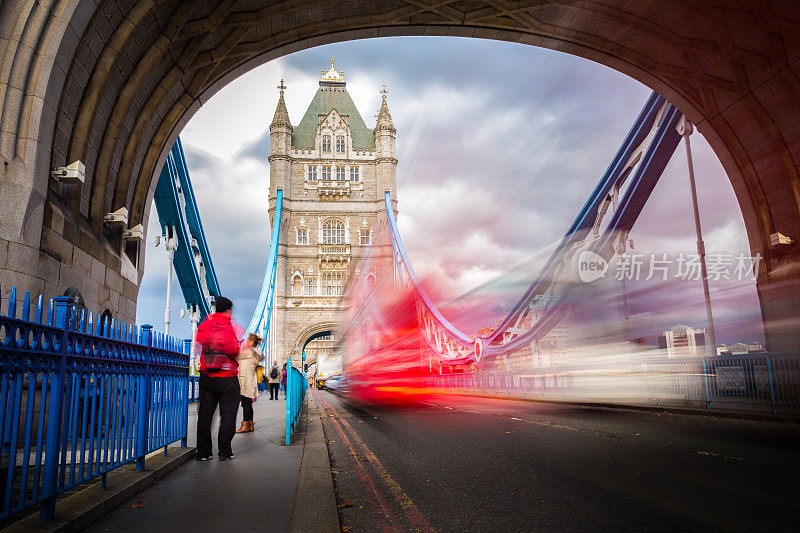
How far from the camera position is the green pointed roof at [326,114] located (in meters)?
58.8

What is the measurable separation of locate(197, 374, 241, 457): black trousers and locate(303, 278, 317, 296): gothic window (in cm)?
4893

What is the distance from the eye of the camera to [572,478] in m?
4.15

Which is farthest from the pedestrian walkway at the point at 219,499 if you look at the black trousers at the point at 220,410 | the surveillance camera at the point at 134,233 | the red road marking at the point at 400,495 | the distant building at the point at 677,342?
the distant building at the point at 677,342

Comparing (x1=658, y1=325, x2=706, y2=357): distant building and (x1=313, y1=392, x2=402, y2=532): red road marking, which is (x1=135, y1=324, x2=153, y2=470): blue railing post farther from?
(x1=658, y1=325, x2=706, y2=357): distant building


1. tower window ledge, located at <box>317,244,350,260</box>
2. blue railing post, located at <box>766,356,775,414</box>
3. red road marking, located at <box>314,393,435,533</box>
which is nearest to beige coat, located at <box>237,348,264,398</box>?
red road marking, located at <box>314,393,435,533</box>

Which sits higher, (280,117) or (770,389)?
(280,117)

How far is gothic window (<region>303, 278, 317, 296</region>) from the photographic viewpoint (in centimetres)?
5403

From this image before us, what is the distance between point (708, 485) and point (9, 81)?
7.05m

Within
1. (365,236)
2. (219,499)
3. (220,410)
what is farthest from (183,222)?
(365,236)

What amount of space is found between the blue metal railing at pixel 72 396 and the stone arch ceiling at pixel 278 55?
110 inches

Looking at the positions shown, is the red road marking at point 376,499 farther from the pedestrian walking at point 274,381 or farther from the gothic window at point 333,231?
the gothic window at point 333,231

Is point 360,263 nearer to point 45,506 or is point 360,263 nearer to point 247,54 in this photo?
point 247,54

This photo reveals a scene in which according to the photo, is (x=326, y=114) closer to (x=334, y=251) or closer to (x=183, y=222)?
(x=334, y=251)

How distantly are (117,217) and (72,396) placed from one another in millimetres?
6034
